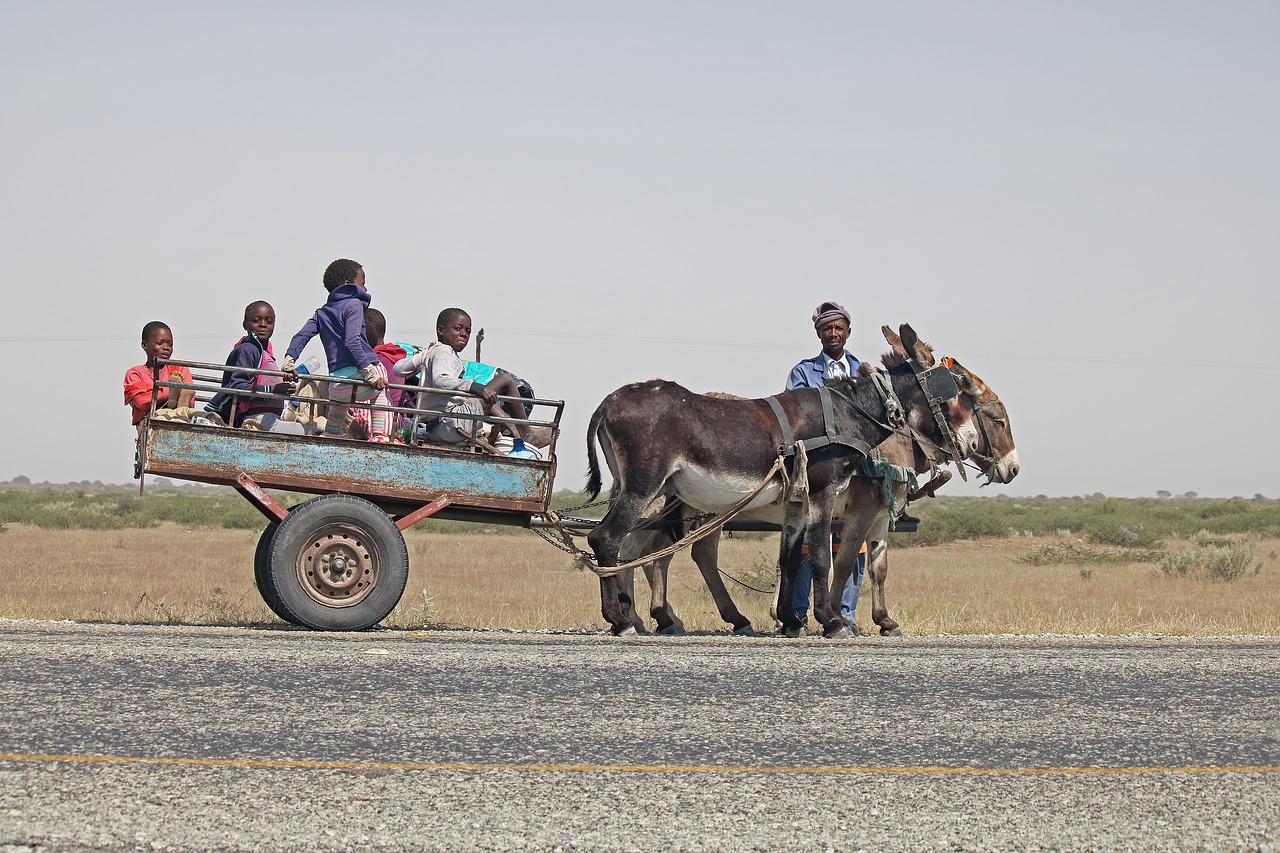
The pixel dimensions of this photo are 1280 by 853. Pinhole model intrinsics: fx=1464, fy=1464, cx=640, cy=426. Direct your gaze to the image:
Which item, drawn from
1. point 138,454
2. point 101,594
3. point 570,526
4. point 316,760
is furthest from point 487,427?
point 101,594

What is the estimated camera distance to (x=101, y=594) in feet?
67.5

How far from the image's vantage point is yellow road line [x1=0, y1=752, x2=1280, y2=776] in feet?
17.5

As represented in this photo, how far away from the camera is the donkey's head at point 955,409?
11.7 metres

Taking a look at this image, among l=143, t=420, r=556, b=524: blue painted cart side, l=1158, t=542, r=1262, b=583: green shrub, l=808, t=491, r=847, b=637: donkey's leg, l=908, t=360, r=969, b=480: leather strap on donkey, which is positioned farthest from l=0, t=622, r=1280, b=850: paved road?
l=1158, t=542, r=1262, b=583: green shrub

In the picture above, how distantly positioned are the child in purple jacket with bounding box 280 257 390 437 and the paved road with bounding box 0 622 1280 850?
93.1 inches

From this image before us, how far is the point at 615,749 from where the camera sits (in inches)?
229

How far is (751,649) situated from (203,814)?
16.7 ft

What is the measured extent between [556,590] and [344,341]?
550 inches

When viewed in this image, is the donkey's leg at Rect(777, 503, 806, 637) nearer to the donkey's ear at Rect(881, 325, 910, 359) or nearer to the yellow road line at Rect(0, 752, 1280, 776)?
the donkey's ear at Rect(881, 325, 910, 359)

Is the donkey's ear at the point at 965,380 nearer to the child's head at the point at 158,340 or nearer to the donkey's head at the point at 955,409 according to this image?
the donkey's head at the point at 955,409

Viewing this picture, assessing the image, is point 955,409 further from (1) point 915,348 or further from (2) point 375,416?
(2) point 375,416

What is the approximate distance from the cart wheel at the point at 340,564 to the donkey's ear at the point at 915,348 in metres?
4.32

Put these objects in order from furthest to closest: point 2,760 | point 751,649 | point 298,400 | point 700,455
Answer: point 700,455, point 298,400, point 751,649, point 2,760

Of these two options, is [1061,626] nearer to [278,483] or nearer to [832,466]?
[832,466]
